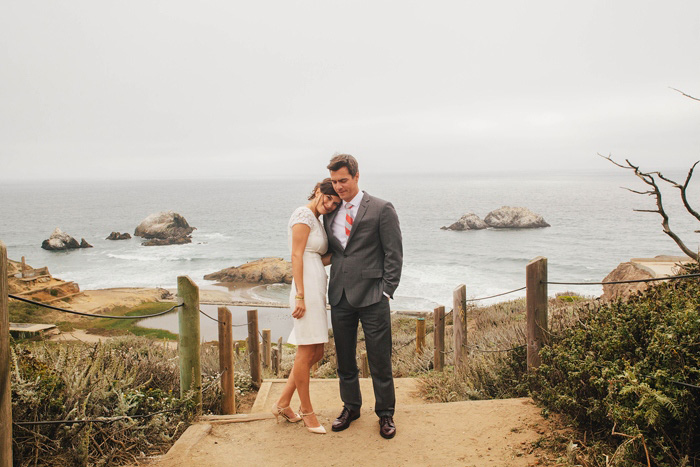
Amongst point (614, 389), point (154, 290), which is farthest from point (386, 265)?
point (154, 290)

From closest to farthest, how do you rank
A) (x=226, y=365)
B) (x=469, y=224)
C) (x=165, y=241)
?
(x=226, y=365)
(x=165, y=241)
(x=469, y=224)

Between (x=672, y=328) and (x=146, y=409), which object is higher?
(x=672, y=328)

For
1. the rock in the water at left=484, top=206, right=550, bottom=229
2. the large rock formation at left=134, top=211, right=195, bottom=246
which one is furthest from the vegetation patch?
the rock in the water at left=484, top=206, right=550, bottom=229

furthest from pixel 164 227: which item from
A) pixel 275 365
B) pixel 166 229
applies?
pixel 275 365

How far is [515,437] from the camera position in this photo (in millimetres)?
3957

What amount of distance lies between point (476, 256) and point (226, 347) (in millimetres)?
47253

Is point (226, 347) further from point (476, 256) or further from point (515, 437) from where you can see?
point (476, 256)

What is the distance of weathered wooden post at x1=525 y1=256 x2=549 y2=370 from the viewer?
4.90 m

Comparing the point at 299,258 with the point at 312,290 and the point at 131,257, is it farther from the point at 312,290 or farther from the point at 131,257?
the point at 131,257

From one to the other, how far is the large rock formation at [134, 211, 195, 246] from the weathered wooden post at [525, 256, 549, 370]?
63230mm

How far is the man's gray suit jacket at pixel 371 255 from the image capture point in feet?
13.4

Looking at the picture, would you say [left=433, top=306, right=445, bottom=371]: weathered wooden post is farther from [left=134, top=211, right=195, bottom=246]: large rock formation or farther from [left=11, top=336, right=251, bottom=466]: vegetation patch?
[left=134, top=211, right=195, bottom=246]: large rock formation

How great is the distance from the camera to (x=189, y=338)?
461cm

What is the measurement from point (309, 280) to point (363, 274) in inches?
17.0
